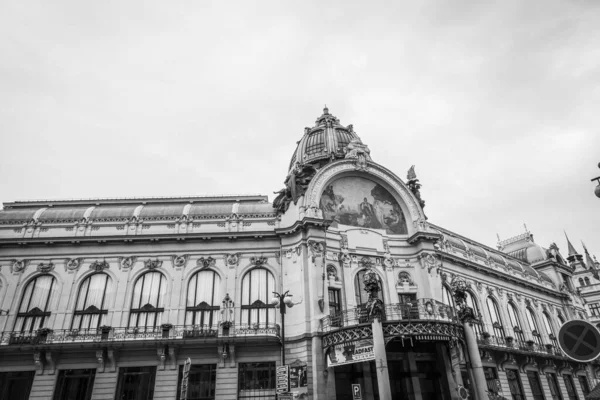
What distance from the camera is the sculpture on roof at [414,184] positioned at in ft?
111

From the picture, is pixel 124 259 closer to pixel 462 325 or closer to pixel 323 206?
pixel 323 206

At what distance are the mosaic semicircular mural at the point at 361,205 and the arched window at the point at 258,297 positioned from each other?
658 cm

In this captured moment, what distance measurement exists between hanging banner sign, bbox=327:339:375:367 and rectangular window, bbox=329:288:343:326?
2045 mm

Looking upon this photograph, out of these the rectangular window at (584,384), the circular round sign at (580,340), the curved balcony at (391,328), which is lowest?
the circular round sign at (580,340)

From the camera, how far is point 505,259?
4603 cm

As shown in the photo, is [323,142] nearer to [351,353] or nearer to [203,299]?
[203,299]

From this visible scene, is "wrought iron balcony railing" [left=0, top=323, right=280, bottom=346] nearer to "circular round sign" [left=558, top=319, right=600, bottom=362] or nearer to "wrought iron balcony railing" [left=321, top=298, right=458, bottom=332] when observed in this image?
"wrought iron balcony railing" [left=321, top=298, right=458, bottom=332]

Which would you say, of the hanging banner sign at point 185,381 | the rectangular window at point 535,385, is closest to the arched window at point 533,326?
→ the rectangular window at point 535,385

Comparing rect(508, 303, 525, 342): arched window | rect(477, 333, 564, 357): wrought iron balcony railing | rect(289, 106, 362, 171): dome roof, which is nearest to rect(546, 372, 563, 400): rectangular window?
rect(477, 333, 564, 357): wrought iron balcony railing

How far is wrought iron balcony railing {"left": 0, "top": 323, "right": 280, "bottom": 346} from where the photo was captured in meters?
24.9

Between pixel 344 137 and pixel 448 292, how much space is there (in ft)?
58.9

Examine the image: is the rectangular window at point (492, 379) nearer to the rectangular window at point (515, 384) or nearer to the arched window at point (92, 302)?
the rectangular window at point (515, 384)

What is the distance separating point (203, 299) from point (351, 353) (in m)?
10.8

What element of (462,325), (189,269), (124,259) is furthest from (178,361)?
(462,325)
